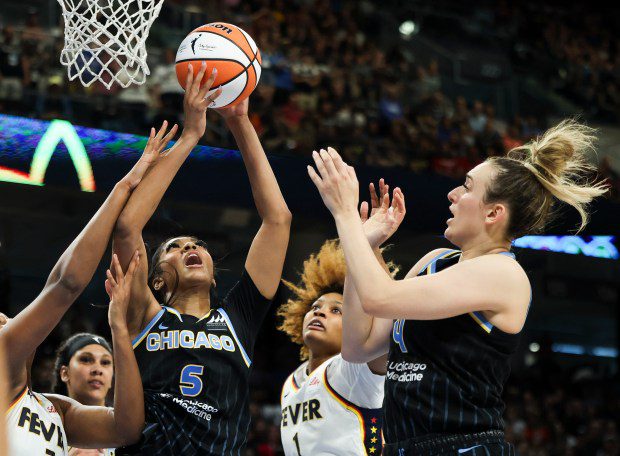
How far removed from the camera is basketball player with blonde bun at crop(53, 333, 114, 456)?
4.84 metres

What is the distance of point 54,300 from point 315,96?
8473mm

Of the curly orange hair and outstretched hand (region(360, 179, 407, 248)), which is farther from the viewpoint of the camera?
the curly orange hair

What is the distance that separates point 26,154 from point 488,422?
14.1 feet

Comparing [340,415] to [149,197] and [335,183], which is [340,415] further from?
[335,183]

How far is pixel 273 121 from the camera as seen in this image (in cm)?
1031

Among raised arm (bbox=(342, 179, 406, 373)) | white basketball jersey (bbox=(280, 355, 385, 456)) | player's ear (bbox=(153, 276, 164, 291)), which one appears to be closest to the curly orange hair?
white basketball jersey (bbox=(280, 355, 385, 456))

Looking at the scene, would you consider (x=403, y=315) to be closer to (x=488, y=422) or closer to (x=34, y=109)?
(x=488, y=422)

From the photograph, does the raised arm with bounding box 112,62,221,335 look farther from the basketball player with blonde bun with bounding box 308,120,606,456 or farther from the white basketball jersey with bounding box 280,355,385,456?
the white basketball jersey with bounding box 280,355,385,456

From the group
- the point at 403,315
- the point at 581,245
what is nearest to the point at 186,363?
the point at 403,315

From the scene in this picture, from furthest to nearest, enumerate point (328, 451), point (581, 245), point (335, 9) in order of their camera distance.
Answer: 1. point (335, 9)
2. point (581, 245)
3. point (328, 451)

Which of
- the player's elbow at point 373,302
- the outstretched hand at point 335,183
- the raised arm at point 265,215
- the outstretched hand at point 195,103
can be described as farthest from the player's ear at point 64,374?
the player's elbow at point 373,302

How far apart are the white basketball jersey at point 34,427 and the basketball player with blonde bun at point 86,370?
1.13 metres

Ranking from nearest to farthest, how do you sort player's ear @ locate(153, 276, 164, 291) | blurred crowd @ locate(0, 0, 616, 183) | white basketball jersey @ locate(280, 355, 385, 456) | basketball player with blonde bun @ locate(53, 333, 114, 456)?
player's ear @ locate(153, 276, 164, 291) < white basketball jersey @ locate(280, 355, 385, 456) < basketball player with blonde bun @ locate(53, 333, 114, 456) < blurred crowd @ locate(0, 0, 616, 183)

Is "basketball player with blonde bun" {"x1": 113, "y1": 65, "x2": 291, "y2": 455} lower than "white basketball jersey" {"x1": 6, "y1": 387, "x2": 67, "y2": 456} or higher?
higher
